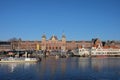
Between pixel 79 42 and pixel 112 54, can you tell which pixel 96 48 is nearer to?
pixel 112 54

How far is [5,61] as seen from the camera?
66438mm

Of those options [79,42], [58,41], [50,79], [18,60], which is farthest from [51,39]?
[50,79]

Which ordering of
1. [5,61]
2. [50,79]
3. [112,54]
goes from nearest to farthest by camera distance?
[50,79] < [5,61] < [112,54]

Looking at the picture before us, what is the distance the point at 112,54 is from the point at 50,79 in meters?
95.1

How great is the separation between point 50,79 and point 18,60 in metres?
33.7

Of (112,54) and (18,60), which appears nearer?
(18,60)

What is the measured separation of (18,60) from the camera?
66562 mm

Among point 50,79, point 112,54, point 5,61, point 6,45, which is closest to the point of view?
point 50,79

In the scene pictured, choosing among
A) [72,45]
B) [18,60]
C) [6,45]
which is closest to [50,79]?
[18,60]

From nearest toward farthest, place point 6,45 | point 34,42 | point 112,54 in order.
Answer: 1. point 112,54
2. point 6,45
3. point 34,42

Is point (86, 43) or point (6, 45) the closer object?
point (6, 45)

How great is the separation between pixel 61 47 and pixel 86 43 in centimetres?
1782

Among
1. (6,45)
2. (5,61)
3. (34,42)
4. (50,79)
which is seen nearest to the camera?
(50,79)

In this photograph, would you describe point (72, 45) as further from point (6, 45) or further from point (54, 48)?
point (6, 45)
